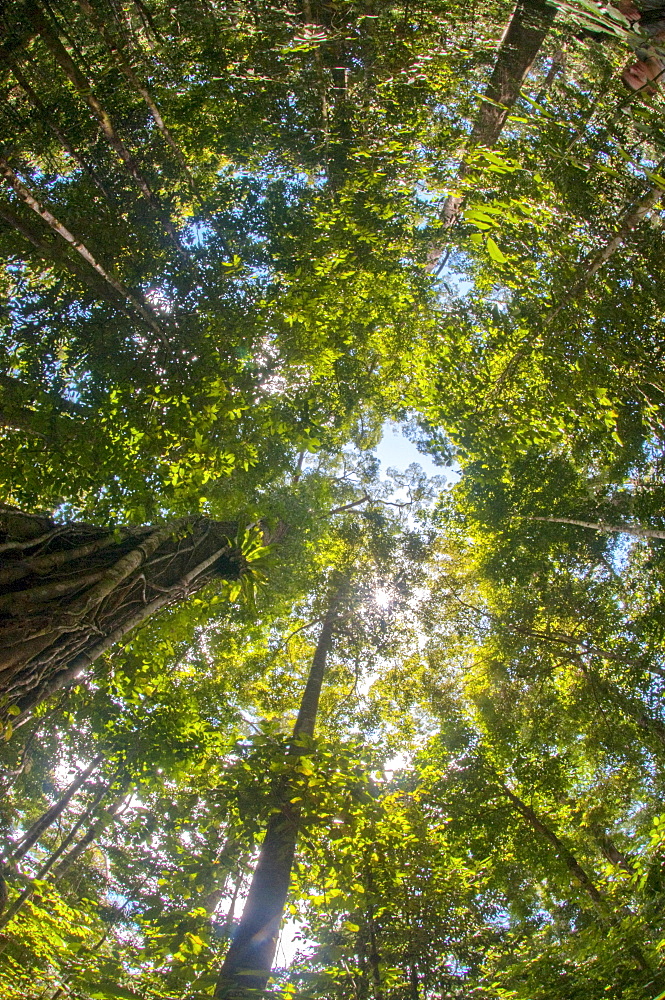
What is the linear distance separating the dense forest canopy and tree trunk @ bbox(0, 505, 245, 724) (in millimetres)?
24

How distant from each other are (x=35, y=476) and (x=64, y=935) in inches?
158

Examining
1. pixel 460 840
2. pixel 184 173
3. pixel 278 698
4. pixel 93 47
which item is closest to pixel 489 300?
pixel 184 173

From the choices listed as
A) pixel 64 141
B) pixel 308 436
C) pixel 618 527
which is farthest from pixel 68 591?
pixel 618 527

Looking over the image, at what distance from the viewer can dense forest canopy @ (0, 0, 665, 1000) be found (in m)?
3.55

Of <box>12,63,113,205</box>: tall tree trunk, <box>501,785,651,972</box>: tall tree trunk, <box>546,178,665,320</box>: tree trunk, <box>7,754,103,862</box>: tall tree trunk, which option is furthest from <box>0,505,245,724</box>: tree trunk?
<box>501,785,651,972</box>: tall tree trunk

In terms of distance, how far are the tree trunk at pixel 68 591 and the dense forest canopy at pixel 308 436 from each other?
2 centimetres

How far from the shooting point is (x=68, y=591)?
3125mm

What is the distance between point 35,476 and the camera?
3.62 meters

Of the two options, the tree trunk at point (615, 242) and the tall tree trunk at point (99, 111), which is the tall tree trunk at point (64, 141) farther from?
the tree trunk at point (615, 242)

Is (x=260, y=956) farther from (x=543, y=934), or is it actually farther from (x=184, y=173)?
(x=184, y=173)

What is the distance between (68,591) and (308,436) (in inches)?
116

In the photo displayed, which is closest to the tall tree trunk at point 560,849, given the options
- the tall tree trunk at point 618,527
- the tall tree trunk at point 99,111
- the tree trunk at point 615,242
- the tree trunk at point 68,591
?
the tall tree trunk at point 618,527

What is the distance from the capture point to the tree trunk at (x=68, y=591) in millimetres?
2705

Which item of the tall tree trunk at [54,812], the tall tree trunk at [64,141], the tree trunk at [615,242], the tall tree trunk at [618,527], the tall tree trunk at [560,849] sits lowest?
the tall tree trunk at [54,812]
